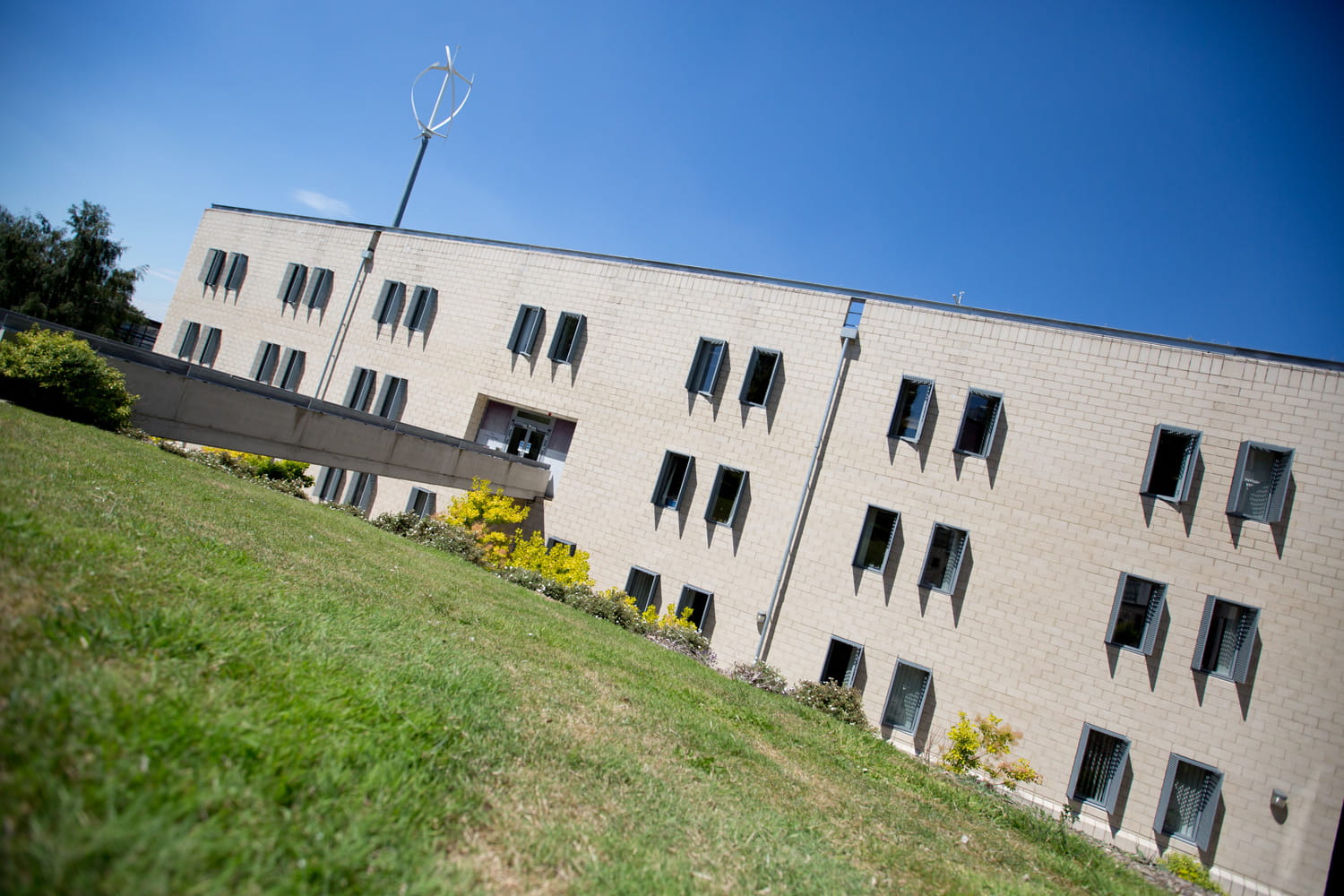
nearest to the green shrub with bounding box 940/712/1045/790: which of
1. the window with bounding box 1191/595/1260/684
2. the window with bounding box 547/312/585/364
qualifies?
the window with bounding box 1191/595/1260/684

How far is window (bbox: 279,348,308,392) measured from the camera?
2525cm

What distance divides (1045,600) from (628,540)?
1114 centimetres

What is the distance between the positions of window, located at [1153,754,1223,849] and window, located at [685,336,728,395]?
1422 cm

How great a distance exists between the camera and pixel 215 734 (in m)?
2.86

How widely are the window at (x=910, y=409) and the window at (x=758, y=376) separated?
12.2 ft

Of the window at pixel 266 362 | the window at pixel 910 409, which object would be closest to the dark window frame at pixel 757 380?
the window at pixel 910 409

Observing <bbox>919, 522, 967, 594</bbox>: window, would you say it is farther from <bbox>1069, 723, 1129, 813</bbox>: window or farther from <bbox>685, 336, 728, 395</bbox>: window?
<bbox>685, 336, 728, 395</bbox>: window

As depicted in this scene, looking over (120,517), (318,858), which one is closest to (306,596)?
(120,517)

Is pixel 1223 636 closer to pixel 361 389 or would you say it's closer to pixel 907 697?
pixel 907 697

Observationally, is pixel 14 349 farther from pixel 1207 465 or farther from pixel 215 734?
pixel 1207 465

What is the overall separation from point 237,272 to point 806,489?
28.1 m

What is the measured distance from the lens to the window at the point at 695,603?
677 inches

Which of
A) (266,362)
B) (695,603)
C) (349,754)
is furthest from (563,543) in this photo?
(266,362)

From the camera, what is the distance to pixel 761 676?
14547 mm
